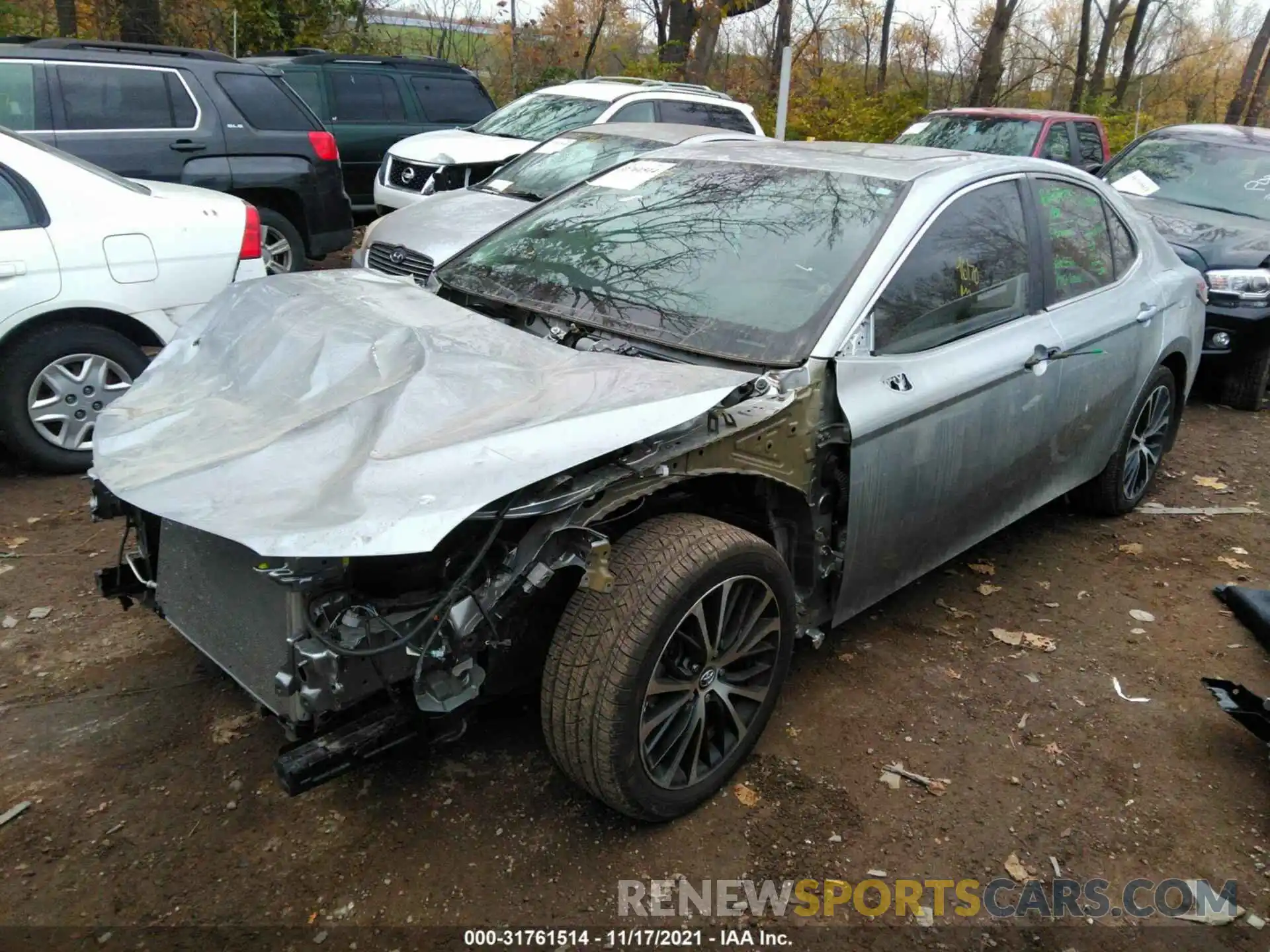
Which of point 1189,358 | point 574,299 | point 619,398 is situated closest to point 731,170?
point 574,299

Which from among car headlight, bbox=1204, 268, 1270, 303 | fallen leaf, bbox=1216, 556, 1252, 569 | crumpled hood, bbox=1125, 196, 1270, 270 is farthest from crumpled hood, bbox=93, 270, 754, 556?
car headlight, bbox=1204, 268, 1270, 303

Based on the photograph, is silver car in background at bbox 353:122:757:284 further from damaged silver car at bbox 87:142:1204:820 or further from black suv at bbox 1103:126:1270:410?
black suv at bbox 1103:126:1270:410

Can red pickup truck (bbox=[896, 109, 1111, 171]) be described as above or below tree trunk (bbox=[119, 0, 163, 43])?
below

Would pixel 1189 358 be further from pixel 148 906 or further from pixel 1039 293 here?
pixel 148 906

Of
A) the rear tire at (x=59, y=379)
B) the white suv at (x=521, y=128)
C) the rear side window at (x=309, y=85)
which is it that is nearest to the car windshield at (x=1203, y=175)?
the white suv at (x=521, y=128)

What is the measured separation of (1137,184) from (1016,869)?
284 inches

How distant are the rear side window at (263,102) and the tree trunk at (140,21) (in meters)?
6.74

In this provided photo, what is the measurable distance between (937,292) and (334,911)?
2691mm

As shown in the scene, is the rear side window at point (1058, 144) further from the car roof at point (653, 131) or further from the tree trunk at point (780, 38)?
the car roof at point (653, 131)

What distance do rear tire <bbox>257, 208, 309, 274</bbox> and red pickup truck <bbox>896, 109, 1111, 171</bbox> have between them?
6.35 metres

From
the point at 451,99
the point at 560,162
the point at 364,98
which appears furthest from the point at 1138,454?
the point at 364,98

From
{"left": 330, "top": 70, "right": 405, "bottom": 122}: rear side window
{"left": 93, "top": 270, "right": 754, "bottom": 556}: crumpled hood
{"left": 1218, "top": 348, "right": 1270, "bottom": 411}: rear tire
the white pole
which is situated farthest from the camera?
{"left": 330, "top": 70, "right": 405, "bottom": 122}: rear side window

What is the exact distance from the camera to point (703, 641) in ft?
8.97

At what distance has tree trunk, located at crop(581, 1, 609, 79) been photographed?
744 inches
